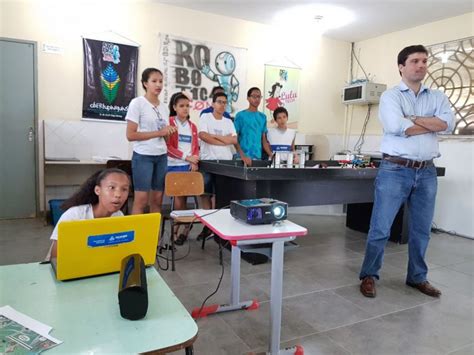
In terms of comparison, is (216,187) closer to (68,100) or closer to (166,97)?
(166,97)

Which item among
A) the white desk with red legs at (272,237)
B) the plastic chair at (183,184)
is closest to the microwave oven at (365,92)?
the plastic chair at (183,184)

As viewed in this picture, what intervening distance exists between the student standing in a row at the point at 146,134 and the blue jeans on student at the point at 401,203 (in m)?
1.68

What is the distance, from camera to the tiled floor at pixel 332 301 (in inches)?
70.9

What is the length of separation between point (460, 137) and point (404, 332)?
3307 mm

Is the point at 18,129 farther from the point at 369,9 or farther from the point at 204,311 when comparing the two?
the point at 369,9

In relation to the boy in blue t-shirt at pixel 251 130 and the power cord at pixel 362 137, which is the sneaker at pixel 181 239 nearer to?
the boy in blue t-shirt at pixel 251 130

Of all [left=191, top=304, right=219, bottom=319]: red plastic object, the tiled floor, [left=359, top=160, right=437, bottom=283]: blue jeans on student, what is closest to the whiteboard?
the tiled floor

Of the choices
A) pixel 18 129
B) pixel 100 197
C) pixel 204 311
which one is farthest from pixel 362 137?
pixel 100 197

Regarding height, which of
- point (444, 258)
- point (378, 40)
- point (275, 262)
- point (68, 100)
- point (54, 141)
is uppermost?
point (378, 40)

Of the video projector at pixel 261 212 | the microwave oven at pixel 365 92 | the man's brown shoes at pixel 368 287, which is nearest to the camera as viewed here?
the video projector at pixel 261 212

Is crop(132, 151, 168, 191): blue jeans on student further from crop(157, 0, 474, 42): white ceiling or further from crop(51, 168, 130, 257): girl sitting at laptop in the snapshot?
crop(157, 0, 474, 42): white ceiling

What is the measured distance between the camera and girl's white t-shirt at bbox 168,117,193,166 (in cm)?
329

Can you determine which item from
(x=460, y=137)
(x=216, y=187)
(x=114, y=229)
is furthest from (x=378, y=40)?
(x=114, y=229)

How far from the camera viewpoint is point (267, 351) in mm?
1675
